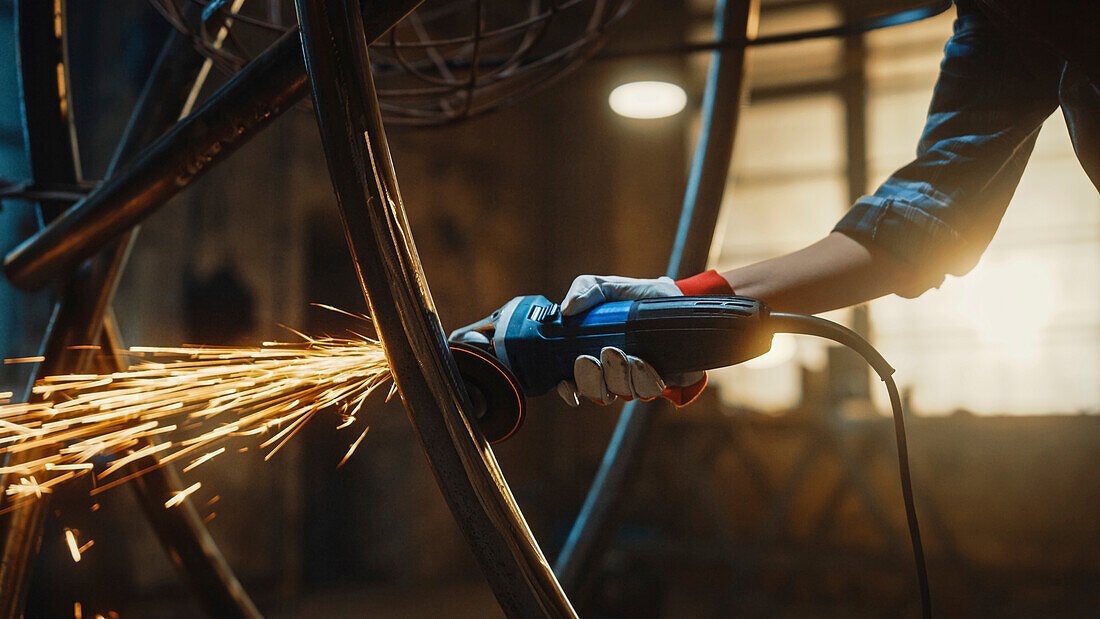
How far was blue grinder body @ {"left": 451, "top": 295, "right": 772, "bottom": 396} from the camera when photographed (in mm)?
459

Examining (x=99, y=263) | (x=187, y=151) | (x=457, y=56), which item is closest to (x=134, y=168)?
(x=187, y=151)

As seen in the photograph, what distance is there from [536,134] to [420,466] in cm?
202

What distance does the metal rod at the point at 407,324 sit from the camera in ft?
1.12

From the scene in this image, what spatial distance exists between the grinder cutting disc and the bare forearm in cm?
23

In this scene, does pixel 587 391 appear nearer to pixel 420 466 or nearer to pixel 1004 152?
pixel 1004 152

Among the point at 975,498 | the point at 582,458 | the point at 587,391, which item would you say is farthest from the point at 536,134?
the point at 587,391

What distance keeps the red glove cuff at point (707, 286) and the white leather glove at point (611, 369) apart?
4 cm

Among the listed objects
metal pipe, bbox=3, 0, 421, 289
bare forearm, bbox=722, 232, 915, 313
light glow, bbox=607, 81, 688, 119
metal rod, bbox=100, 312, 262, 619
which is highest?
light glow, bbox=607, 81, 688, 119

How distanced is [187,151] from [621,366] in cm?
34

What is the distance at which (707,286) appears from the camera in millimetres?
583

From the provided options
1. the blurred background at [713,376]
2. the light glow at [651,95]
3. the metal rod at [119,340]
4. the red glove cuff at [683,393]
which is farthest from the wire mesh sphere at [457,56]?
the light glow at [651,95]

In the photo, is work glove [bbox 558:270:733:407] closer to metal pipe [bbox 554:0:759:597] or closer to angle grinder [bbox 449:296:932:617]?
angle grinder [bbox 449:296:932:617]

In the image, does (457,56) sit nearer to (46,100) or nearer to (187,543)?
(46,100)

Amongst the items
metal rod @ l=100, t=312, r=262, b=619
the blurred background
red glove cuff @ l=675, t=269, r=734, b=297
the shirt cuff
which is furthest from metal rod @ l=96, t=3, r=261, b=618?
the blurred background
